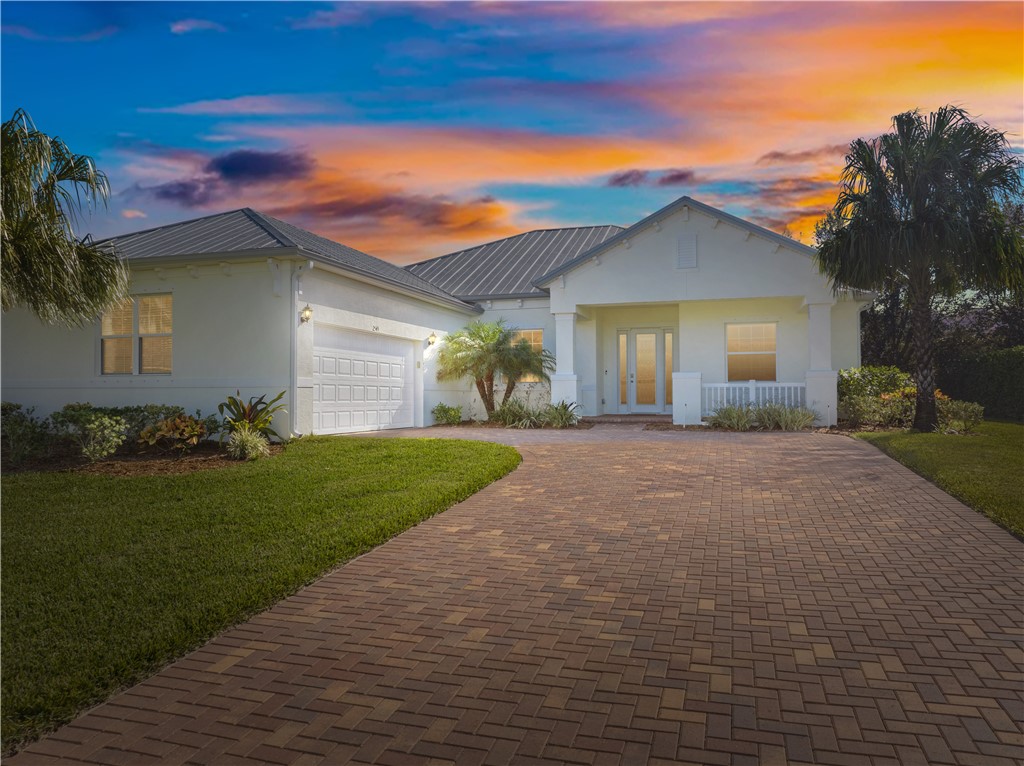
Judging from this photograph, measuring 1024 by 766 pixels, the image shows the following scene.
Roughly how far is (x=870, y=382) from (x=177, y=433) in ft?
50.3

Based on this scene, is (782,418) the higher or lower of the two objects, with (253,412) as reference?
lower

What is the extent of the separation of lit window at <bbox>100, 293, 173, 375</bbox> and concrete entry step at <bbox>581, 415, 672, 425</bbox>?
1033cm

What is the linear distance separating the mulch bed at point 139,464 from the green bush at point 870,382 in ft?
43.6

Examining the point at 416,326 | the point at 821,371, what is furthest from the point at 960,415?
the point at 416,326

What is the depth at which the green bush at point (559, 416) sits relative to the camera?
17766mm

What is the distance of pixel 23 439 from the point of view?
12195mm

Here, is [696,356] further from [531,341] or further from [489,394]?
[489,394]

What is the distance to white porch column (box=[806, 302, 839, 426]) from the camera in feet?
55.0

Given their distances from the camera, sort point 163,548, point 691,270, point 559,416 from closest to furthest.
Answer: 1. point 163,548
2. point 559,416
3. point 691,270

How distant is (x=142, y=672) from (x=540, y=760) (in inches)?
90.9

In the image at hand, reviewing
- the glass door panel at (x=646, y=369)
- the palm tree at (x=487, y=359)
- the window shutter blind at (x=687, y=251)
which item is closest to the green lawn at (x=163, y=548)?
the palm tree at (x=487, y=359)

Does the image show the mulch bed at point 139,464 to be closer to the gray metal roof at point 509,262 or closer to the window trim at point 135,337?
the window trim at point 135,337

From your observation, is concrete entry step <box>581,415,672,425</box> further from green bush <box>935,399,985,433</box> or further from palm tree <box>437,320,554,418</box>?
green bush <box>935,399,985,433</box>

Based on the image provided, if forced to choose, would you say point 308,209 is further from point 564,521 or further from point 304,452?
point 564,521
